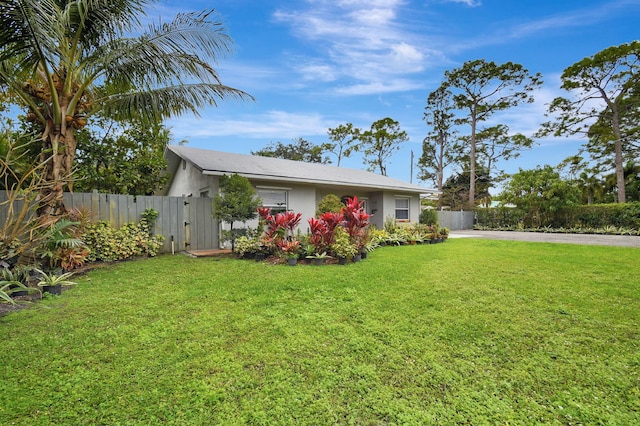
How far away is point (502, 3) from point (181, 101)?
9.47 metres

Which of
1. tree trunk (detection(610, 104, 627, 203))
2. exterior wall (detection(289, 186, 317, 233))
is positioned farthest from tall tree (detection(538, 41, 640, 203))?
exterior wall (detection(289, 186, 317, 233))

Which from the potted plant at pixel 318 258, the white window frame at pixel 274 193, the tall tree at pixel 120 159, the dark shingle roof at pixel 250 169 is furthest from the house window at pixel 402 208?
the tall tree at pixel 120 159

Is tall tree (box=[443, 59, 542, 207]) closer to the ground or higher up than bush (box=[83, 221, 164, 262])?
higher up

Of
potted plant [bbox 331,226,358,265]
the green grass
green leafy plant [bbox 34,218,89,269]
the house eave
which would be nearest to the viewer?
the green grass

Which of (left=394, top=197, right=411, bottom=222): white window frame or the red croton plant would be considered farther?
(left=394, top=197, right=411, bottom=222): white window frame

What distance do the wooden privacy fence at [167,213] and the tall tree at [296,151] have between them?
21.0 metres

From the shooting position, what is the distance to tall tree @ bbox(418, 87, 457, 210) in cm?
3005

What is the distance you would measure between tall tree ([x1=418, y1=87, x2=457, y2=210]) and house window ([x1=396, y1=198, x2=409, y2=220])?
45.8 feet

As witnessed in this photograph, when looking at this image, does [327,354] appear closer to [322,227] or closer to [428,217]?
[322,227]

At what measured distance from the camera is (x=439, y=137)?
104ft

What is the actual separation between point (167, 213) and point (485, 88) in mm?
28528

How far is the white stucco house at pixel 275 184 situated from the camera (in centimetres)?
1034

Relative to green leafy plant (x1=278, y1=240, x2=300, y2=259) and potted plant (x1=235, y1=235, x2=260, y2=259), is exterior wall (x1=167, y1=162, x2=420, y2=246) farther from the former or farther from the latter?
green leafy plant (x1=278, y1=240, x2=300, y2=259)

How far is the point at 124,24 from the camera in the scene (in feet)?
22.3
